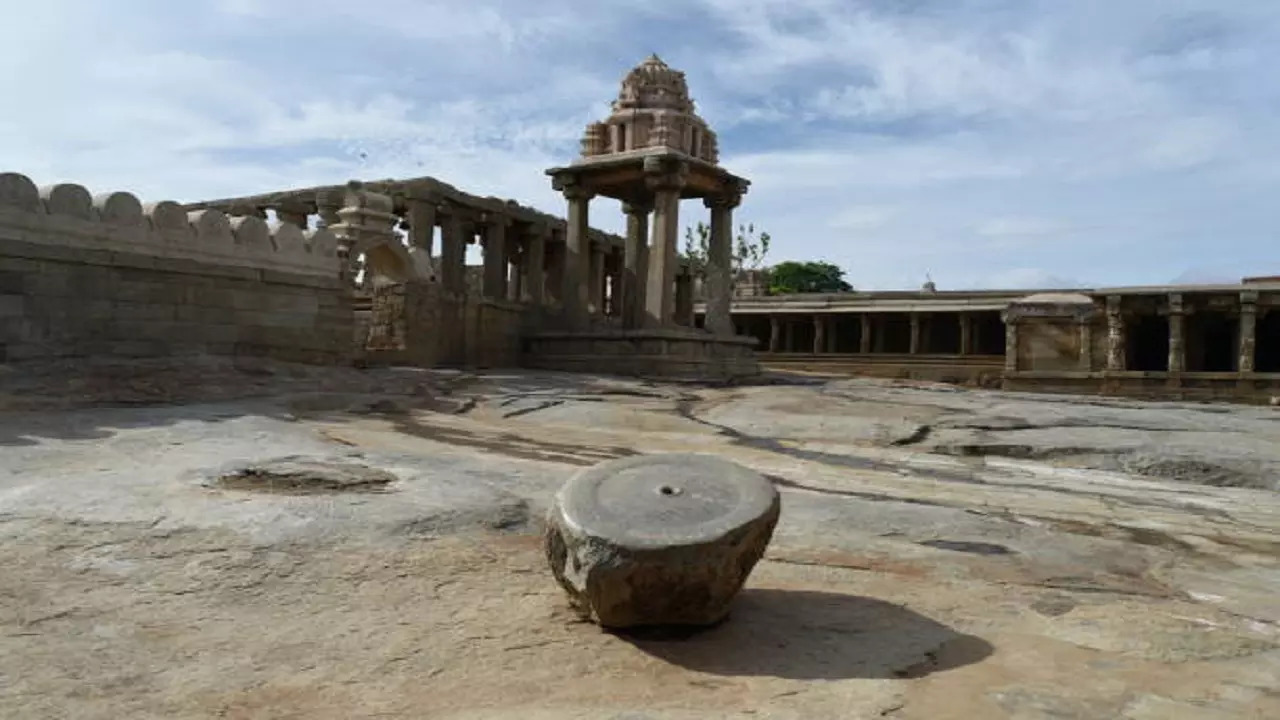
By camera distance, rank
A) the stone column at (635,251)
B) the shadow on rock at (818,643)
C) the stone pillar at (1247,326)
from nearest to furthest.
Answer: the shadow on rock at (818,643) → the stone column at (635,251) → the stone pillar at (1247,326)

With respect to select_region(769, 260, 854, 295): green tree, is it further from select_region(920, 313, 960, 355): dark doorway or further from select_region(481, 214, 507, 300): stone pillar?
select_region(481, 214, 507, 300): stone pillar

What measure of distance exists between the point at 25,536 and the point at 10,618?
99 centimetres

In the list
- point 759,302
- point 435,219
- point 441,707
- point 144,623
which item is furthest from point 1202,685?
A: point 759,302

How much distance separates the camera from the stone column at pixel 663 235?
19688 millimetres

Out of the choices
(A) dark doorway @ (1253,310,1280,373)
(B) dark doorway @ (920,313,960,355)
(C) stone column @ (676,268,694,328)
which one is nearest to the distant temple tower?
(C) stone column @ (676,268,694,328)

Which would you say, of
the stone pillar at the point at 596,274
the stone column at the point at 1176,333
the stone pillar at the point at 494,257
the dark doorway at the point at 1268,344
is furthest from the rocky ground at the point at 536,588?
the dark doorway at the point at 1268,344

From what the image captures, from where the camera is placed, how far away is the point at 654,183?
1973cm

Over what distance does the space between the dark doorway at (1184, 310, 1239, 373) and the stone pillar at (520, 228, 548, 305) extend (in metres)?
19.6

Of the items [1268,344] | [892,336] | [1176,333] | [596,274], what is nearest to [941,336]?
[892,336]

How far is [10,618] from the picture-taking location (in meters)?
3.82

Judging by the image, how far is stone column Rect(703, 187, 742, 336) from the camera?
2170cm

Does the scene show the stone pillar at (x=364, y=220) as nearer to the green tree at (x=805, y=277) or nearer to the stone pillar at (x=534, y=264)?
the stone pillar at (x=534, y=264)

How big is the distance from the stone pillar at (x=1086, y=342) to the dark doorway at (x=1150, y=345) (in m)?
3.40

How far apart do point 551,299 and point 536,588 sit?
23149 millimetres
